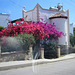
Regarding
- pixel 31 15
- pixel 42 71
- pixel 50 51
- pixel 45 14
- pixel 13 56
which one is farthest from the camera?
pixel 31 15

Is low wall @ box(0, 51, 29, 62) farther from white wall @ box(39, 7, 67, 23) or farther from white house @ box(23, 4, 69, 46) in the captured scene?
white wall @ box(39, 7, 67, 23)

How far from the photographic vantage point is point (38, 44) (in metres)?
13.4

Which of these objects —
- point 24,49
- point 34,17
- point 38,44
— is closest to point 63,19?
point 34,17

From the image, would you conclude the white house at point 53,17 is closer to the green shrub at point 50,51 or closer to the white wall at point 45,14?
the white wall at point 45,14

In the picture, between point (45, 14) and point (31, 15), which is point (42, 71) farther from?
point (31, 15)

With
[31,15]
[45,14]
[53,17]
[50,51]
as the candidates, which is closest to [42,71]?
[50,51]

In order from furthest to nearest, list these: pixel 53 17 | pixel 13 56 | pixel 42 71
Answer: pixel 53 17
pixel 13 56
pixel 42 71

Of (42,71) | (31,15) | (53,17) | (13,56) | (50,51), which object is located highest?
(31,15)

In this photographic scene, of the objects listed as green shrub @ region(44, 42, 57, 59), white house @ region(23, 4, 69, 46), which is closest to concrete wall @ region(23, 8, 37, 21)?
white house @ region(23, 4, 69, 46)

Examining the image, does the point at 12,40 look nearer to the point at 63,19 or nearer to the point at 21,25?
the point at 21,25

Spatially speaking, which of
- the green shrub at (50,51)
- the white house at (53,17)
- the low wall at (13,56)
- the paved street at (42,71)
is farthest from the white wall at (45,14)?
the paved street at (42,71)

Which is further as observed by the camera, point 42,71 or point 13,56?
point 13,56

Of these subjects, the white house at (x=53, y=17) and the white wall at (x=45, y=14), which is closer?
the white house at (x=53, y=17)

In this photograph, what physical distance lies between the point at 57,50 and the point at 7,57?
633 centimetres
